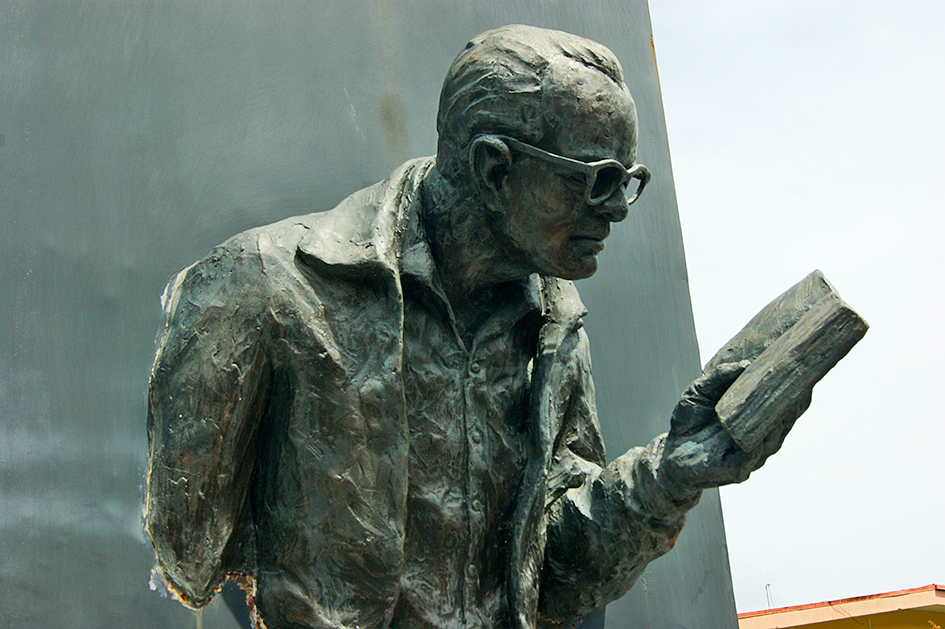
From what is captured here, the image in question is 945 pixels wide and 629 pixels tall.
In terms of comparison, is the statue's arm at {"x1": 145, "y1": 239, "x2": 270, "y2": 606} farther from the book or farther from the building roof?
the building roof

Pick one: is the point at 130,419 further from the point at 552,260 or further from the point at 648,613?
the point at 648,613

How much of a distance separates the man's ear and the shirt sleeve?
0.65 meters

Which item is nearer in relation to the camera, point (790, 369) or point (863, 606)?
point (790, 369)

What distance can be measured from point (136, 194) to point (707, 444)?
183cm

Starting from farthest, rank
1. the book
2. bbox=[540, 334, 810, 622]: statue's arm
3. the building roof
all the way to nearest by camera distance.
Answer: the building roof < bbox=[540, 334, 810, 622]: statue's arm < the book

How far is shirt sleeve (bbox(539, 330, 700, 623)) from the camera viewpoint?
2.76 meters

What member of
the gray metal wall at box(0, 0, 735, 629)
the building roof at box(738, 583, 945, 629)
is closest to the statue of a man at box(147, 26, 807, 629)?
the gray metal wall at box(0, 0, 735, 629)

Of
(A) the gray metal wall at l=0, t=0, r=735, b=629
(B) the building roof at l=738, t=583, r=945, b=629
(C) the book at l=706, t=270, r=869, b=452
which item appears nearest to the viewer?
(C) the book at l=706, t=270, r=869, b=452

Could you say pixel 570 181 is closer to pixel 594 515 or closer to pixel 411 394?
pixel 411 394

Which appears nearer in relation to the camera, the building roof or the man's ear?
the man's ear

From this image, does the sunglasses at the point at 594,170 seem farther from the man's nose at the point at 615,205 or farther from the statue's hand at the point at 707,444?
the statue's hand at the point at 707,444

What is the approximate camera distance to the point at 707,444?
8.23ft

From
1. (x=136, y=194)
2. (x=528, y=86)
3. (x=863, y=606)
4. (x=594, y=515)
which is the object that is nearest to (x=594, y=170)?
(x=528, y=86)

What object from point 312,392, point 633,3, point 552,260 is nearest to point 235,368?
point 312,392
